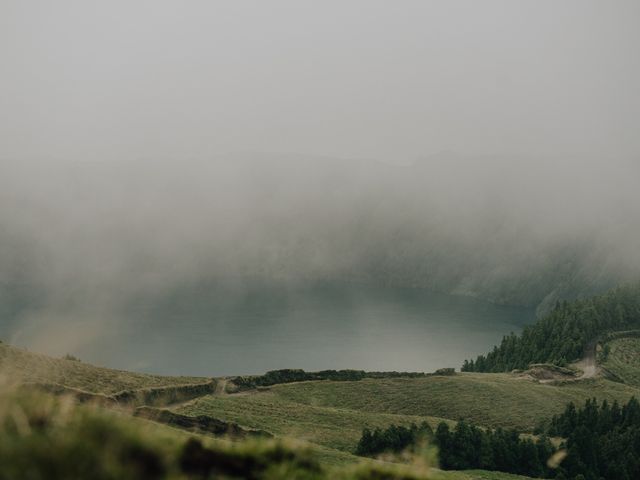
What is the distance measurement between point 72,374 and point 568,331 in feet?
248

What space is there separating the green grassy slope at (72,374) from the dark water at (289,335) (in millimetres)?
58380

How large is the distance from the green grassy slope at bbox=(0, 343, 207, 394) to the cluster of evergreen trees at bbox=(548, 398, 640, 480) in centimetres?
2386

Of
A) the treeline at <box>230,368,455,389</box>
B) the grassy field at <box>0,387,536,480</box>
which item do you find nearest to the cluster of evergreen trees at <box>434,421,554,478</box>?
the treeline at <box>230,368,455,389</box>

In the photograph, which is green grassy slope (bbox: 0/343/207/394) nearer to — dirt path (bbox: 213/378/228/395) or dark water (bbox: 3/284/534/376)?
dirt path (bbox: 213/378/228/395)

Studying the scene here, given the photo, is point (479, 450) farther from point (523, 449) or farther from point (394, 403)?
point (394, 403)

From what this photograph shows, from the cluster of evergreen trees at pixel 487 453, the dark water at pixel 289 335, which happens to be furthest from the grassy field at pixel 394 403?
the dark water at pixel 289 335

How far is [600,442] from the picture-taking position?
36188 millimetres

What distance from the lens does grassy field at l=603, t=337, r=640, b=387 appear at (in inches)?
2517

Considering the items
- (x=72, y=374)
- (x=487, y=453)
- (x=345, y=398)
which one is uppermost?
(x=72, y=374)

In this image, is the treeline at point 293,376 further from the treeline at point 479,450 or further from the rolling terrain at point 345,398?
the treeline at point 479,450

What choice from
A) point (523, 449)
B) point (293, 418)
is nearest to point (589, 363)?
point (523, 449)

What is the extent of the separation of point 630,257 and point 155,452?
204835 mm

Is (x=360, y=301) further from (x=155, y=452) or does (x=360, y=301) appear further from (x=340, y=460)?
(x=155, y=452)

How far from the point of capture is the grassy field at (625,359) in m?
63.9
